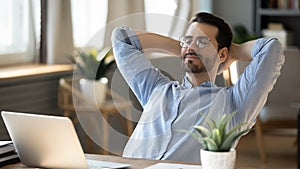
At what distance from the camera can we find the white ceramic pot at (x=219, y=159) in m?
1.68

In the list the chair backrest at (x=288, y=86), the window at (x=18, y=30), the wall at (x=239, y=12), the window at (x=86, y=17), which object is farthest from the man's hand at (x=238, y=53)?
the wall at (x=239, y=12)

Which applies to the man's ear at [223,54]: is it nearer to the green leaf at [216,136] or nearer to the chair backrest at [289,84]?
the green leaf at [216,136]

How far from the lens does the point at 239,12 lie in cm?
615

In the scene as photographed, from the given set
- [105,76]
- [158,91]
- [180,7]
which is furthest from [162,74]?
[180,7]

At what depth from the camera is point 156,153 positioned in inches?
84.8

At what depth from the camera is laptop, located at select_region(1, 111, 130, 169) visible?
1771mm

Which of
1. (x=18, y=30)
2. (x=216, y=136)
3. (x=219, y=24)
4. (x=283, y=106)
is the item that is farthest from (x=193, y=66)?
A: (x=283, y=106)

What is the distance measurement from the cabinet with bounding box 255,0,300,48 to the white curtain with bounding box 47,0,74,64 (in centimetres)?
215

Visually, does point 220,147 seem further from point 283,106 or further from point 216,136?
point 283,106

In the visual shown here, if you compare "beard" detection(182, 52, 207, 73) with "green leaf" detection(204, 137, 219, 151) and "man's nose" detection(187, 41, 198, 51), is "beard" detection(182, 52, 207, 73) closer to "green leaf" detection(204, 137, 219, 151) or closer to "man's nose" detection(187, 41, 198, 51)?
"man's nose" detection(187, 41, 198, 51)

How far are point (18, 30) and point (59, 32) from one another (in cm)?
27

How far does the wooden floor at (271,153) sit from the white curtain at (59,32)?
1.39 m

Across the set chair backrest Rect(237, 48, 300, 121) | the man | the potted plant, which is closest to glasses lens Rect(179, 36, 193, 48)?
the man

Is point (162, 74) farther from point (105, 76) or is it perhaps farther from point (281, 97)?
point (281, 97)
